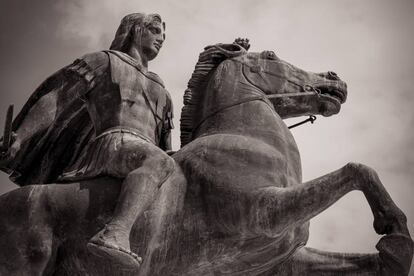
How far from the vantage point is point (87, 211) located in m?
5.98

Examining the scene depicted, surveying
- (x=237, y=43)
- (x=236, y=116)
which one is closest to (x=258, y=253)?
(x=236, y=116)

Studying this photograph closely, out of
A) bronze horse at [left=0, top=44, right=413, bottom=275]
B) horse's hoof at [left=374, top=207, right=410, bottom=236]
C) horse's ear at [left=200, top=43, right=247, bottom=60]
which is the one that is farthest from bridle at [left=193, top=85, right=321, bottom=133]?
horse's hoof at [left=374, top=207, right=410, bottom=236]

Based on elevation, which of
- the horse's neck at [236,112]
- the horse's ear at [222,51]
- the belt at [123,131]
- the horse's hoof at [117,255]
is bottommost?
the horse's hoof at [117,255]

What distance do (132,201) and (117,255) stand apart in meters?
0.51

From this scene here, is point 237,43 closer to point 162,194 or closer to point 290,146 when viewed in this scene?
point 290,146

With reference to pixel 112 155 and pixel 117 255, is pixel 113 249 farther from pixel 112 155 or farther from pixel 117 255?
pixel 112 155

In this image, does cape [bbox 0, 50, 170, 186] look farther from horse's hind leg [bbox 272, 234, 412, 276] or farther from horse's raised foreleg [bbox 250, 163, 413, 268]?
horse's hind leg [bbox 272, 234, 412, 276]

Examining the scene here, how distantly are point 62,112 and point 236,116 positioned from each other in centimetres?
157

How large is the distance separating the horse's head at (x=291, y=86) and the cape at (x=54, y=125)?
1308mm

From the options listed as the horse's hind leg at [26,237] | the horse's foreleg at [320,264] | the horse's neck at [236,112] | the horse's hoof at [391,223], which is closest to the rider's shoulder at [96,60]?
the horse's neck at [236,112]

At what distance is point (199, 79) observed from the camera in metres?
7.05

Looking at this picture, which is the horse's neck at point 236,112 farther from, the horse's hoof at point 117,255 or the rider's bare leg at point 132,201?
the horse's hoof at point 117,255

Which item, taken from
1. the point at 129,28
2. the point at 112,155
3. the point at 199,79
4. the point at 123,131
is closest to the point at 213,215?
the point at 112,155

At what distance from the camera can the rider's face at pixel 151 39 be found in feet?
23.7
